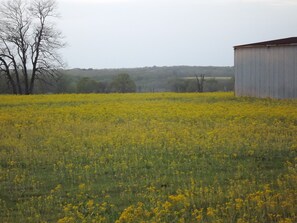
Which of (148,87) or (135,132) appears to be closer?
(135,132)

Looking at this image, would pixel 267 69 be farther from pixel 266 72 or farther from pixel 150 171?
pixel 150 171

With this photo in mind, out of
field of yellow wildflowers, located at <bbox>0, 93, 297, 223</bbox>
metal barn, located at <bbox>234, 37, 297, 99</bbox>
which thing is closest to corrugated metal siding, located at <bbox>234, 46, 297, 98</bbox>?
metal barn, located at <bbox>234, 37, 297, 99</bbox>

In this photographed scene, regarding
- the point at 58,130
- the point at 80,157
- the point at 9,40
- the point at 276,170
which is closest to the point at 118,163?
the point at 80,157

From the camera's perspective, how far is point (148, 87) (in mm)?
94062

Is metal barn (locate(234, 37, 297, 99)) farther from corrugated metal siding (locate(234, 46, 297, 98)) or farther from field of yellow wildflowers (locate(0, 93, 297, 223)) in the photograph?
field of yellow wildflowers (locate(0, 93, 297, 223))

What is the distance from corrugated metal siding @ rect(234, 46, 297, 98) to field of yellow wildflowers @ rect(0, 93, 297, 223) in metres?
12.9

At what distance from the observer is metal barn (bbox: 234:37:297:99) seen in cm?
3403

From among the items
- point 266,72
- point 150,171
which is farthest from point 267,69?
point 150,171

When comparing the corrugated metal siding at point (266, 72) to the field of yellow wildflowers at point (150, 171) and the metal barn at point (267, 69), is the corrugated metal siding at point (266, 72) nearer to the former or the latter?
the metal barn at point (267, 69)

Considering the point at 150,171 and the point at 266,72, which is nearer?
the point at 150,171

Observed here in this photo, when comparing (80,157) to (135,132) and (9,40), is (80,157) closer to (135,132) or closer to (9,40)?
(135,132)

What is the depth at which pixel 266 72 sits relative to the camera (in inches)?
1412

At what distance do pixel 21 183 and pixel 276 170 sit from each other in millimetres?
5267

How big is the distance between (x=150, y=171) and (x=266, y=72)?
988 inches
